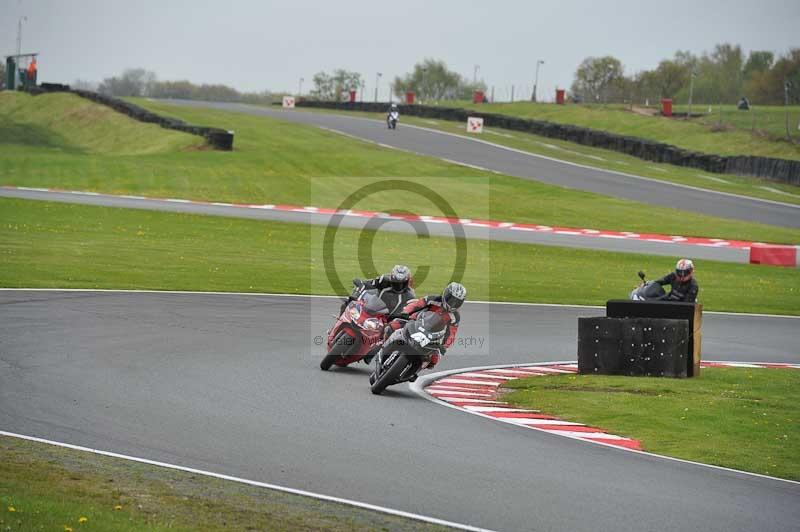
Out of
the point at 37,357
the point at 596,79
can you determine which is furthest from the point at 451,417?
the point at 596,79

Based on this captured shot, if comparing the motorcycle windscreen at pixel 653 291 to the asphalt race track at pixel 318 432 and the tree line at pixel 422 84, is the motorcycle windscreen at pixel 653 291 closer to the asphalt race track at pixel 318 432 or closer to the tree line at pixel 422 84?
the asphalt race track at pixel 318 432

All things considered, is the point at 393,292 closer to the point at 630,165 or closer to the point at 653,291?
the point at 653,291

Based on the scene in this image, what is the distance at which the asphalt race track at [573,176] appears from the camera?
1665 inches

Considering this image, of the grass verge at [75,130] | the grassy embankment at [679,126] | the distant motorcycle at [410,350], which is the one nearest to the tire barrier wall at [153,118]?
the grass verge at [75,130]

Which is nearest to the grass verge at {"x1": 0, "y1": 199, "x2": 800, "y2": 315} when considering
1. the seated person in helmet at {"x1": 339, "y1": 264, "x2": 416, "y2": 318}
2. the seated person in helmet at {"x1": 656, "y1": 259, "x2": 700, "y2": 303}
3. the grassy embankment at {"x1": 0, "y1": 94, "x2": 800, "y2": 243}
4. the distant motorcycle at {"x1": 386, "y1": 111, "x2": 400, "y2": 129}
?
the seated person in helmet at {"x1": 656, "y1": 259, "x2": 700, "y2": 303}

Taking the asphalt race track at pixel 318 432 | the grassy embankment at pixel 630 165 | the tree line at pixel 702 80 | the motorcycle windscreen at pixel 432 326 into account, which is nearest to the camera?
the asphalt race track at pixel 318 432

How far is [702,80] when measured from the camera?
4163 inches

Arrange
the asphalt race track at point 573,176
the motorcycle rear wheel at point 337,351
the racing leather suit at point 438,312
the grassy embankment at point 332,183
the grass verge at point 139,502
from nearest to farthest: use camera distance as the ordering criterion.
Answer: the grass verge at point 139,502
the racing leather suit at point 438,312
the motorcycle rear wheel at point 337,351
the grassy embankment at point 332,183
the asphalt race track at point 573,176

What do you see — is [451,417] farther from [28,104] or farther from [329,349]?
[28,104]

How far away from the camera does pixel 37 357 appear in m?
13.9

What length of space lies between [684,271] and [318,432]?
8.79 m

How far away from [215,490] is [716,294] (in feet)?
63.4

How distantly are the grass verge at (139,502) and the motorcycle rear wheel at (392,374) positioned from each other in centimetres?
444

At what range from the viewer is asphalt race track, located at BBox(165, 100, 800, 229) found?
42281mm
